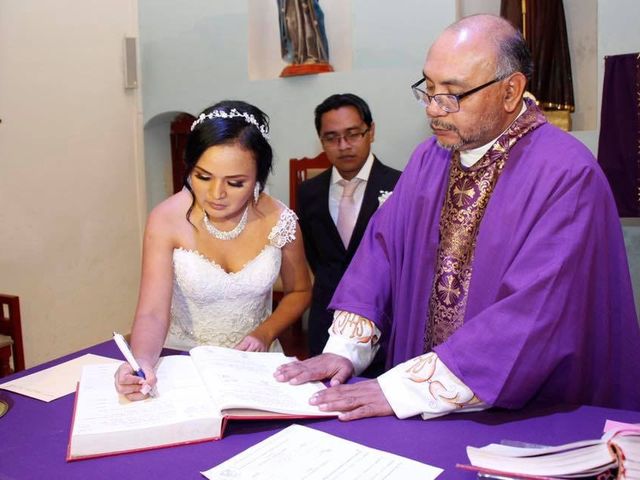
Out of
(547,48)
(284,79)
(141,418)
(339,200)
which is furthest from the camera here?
(284,79)

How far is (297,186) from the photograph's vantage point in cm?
514

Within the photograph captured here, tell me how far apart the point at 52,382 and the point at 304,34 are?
4286 mm

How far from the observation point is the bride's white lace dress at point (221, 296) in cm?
264

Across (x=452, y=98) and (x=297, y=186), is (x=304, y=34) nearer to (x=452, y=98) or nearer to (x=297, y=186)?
(x=297, y=186)

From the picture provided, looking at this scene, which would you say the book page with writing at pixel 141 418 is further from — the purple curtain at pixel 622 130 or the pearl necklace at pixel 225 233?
the purple curtain at pixel 622 130

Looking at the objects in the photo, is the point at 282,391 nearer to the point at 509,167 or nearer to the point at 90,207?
the point at 509,167

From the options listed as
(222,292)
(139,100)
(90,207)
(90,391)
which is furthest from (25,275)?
(90,391)

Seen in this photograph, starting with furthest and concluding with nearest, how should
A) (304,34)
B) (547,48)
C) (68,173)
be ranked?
(68,173) < (304,34) < (547,48)

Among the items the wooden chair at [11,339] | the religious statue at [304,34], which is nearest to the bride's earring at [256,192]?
the wooden chair at [11,339]

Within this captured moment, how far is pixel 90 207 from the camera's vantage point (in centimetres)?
605

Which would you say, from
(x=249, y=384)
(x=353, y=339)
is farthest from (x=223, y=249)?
(x=249, y=384)

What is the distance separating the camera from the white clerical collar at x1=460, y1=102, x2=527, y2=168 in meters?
2.19

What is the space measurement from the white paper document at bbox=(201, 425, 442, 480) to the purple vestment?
354mm

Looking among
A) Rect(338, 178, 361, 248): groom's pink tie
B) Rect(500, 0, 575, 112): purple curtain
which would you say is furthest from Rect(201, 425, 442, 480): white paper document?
Rect(500, 0, 575, 112): purple curtain
